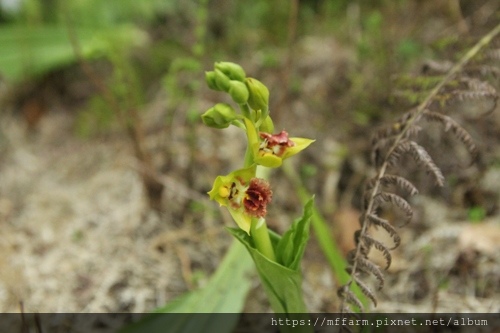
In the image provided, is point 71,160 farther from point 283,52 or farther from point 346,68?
point 346,68

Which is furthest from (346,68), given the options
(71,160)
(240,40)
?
(71,160)

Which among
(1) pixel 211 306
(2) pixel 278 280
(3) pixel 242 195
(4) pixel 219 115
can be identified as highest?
(4) pixel 219 115

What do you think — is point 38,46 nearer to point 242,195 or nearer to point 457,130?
point 242,195

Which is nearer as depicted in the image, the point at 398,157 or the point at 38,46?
the point at 398,157

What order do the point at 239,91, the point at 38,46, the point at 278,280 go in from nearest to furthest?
the point at 239,91 < the point at 278,280 < the point at 38,46

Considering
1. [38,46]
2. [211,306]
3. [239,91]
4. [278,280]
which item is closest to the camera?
[239,91]

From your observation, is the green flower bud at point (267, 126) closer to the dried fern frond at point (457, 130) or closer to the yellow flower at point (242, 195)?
the yellow flower at point (242, 195)

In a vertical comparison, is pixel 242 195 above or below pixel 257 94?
below

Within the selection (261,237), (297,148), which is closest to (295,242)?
(261,237)
